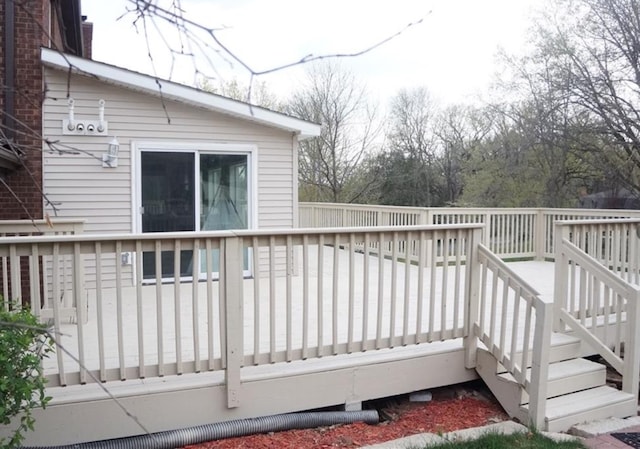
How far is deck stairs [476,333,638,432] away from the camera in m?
3.65

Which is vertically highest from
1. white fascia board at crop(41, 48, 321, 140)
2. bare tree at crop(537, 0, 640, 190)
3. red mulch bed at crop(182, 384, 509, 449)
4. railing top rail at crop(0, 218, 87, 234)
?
bare tree at crop(537, 0, 640, 190)

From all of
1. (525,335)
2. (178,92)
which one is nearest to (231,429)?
(525,335)

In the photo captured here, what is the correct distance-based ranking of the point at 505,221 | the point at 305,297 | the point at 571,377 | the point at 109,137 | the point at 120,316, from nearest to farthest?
the point at 120,316
the point at 305,297
the point at 571,377
the point at 109,137
the point at 505,221

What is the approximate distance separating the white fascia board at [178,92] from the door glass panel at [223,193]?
0.62m

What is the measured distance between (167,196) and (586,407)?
5088mm

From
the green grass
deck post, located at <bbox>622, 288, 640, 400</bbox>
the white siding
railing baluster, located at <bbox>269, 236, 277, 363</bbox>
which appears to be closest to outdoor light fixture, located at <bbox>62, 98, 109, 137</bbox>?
the white siding

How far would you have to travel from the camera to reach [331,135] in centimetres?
2073

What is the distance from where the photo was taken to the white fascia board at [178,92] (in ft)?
19.7

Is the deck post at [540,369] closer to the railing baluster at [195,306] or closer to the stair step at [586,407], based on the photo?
the stair step at [586,407]

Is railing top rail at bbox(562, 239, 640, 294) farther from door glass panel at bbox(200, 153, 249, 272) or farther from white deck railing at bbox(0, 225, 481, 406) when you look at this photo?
door glass panel at bbox(200, 153, 249, 272)

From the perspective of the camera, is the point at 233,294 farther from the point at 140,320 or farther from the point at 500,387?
the point at 500,387

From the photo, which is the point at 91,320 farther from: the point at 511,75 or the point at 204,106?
the point at 511,75

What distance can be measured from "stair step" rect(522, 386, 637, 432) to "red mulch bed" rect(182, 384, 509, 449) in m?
0.35

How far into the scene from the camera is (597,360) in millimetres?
4754
